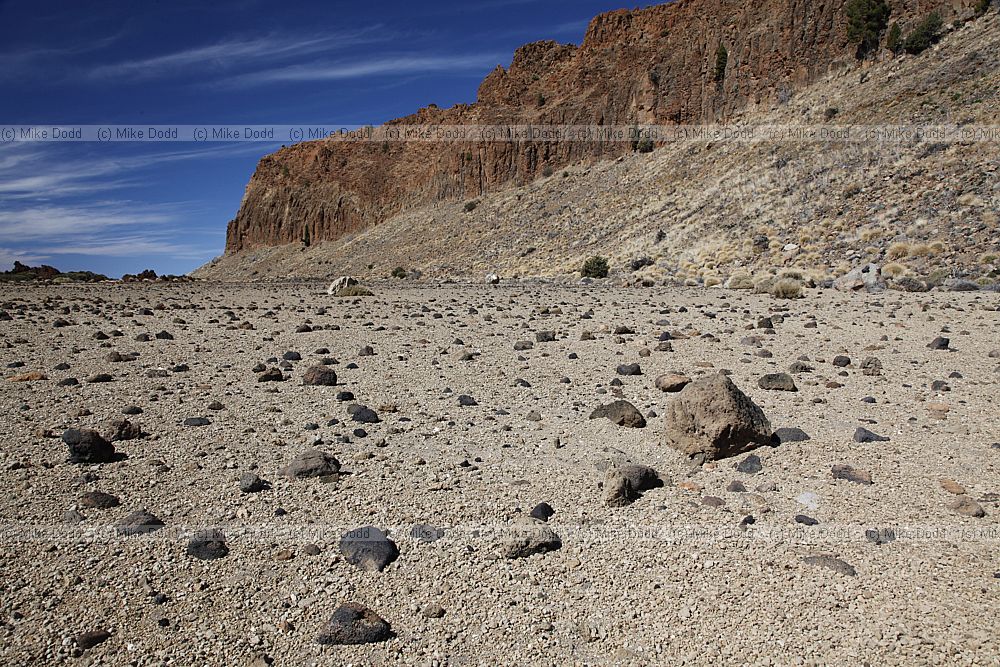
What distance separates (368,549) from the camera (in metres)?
3.74

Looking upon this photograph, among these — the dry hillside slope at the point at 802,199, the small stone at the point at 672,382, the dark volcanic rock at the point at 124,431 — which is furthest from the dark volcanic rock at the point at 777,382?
the dry hillside slope at the point at 802,199

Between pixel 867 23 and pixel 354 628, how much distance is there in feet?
135

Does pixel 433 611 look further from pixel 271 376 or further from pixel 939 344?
pixel 939 344

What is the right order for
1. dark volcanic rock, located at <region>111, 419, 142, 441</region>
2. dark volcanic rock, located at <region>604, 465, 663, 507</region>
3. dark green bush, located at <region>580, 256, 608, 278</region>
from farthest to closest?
dark green bush, located at <region>580, 256, 608, 278</region>, dark volcanic rock, located at <region>111, 419, 142, 441</region>, dark volcanic rock, located at <region>604, 465, 663, 507</region>

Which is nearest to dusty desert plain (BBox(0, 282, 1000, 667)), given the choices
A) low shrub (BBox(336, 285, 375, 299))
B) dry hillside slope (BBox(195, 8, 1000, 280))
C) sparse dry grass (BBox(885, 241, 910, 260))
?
sparse dry grass (BBox(885, 241, 910, 260))

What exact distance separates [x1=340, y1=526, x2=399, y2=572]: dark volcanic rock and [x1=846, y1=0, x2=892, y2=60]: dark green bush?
4008cm

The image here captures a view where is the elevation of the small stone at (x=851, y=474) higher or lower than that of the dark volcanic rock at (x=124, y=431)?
lower

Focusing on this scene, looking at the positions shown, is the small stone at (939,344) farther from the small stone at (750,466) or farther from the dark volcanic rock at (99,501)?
the dark volcanic rock at (99,501)

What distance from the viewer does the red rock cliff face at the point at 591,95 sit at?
123 ft

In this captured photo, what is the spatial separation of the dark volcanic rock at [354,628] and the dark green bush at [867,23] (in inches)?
1599

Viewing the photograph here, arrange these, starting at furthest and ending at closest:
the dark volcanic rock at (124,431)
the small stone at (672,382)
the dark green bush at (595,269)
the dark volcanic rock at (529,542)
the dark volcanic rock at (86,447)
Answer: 1. the dark green bush at (595,269)
2. the small stone at (672,382)
3. the dark volcanic rock at (124,431)
4. the dark volcanic rock at (86,447)
5. the dark volcanic rock at (529,542)

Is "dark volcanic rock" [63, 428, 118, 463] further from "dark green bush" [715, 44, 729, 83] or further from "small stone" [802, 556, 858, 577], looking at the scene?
"dark green bush" [715, 44, 729, 83]

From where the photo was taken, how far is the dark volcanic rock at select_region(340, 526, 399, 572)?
3646mm

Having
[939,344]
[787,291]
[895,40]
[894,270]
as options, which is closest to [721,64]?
[895,40]
